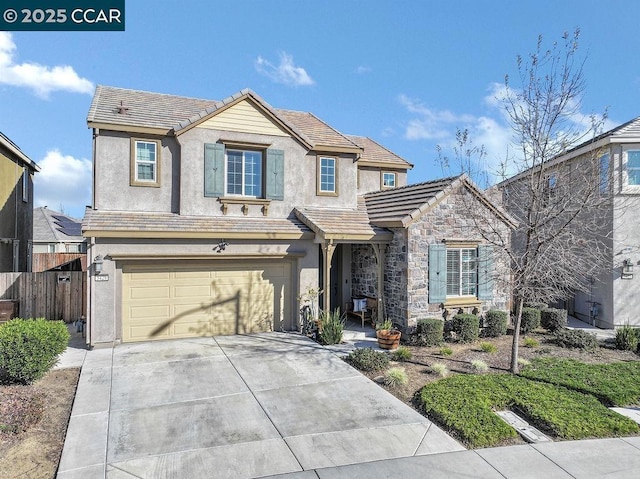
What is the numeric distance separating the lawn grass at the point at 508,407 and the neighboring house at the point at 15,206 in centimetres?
1740

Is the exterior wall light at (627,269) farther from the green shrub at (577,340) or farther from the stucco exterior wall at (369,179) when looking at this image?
the stucco exterior wall at (369,179)

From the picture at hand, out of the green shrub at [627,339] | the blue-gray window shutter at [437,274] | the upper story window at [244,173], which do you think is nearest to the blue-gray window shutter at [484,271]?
the blue-gray window shutter at [437,274]

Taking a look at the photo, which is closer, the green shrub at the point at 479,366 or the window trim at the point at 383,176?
the green shrub at the point at 479,366

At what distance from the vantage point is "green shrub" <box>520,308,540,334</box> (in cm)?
1262

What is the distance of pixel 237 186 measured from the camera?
1262cm

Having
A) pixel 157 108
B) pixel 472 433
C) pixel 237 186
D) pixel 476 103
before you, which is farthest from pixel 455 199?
pixel 157 108

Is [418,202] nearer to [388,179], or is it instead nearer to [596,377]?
[388,179]

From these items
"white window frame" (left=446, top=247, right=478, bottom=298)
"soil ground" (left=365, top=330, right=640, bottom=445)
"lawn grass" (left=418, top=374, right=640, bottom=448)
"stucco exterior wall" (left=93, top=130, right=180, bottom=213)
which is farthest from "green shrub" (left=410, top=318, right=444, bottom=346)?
"stucco exterior wall" (left=93, top=130, right=180, bottom=213)

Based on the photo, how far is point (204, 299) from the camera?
38.4 feet

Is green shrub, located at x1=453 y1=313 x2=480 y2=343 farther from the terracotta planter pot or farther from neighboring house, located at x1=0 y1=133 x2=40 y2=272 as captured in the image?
neighboring house, located at x1=0 y1=133 x2=40 y2=272

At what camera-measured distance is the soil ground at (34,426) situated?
5027 mm

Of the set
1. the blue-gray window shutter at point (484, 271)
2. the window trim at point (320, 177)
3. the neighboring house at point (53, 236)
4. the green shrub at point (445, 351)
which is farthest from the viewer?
the neighboring house at point (53, 236)

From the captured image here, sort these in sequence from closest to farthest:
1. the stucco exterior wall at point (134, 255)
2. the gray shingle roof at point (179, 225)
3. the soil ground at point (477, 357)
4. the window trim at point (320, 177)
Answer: the soil ground at point (477, 357) → the stucco exterior wall at point (134, 255) → the gray shingle roof at point (179, 225) → the window trim at point (320, 177)

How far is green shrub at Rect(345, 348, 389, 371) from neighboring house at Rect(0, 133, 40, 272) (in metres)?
15.0
